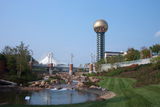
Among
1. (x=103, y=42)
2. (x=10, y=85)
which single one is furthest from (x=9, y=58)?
(x=103, y=42)

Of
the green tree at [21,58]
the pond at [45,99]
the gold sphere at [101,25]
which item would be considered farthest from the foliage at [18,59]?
the gold sphere at [101,25]

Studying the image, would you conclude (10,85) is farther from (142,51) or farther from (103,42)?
(103,42)

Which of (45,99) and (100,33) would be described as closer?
(45,99)

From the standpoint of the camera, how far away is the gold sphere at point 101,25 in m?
162

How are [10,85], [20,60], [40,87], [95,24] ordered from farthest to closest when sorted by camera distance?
[95,24] → [20,60] → [40,87] → [10,85]

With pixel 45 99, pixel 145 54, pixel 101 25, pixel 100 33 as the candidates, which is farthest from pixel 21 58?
pixel 100 33

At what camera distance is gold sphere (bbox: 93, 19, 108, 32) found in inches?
6373

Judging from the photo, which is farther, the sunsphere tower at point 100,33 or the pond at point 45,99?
the sunsphere tower at point 100,33

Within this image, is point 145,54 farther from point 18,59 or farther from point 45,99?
point 45,99

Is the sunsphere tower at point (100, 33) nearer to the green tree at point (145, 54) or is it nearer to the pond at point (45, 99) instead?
the green tree at point (145, 54)

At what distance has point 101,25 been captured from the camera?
534 ft

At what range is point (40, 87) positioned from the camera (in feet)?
119

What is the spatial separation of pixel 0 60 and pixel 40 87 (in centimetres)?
1390

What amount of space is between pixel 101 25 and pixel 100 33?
1301 centimetres
